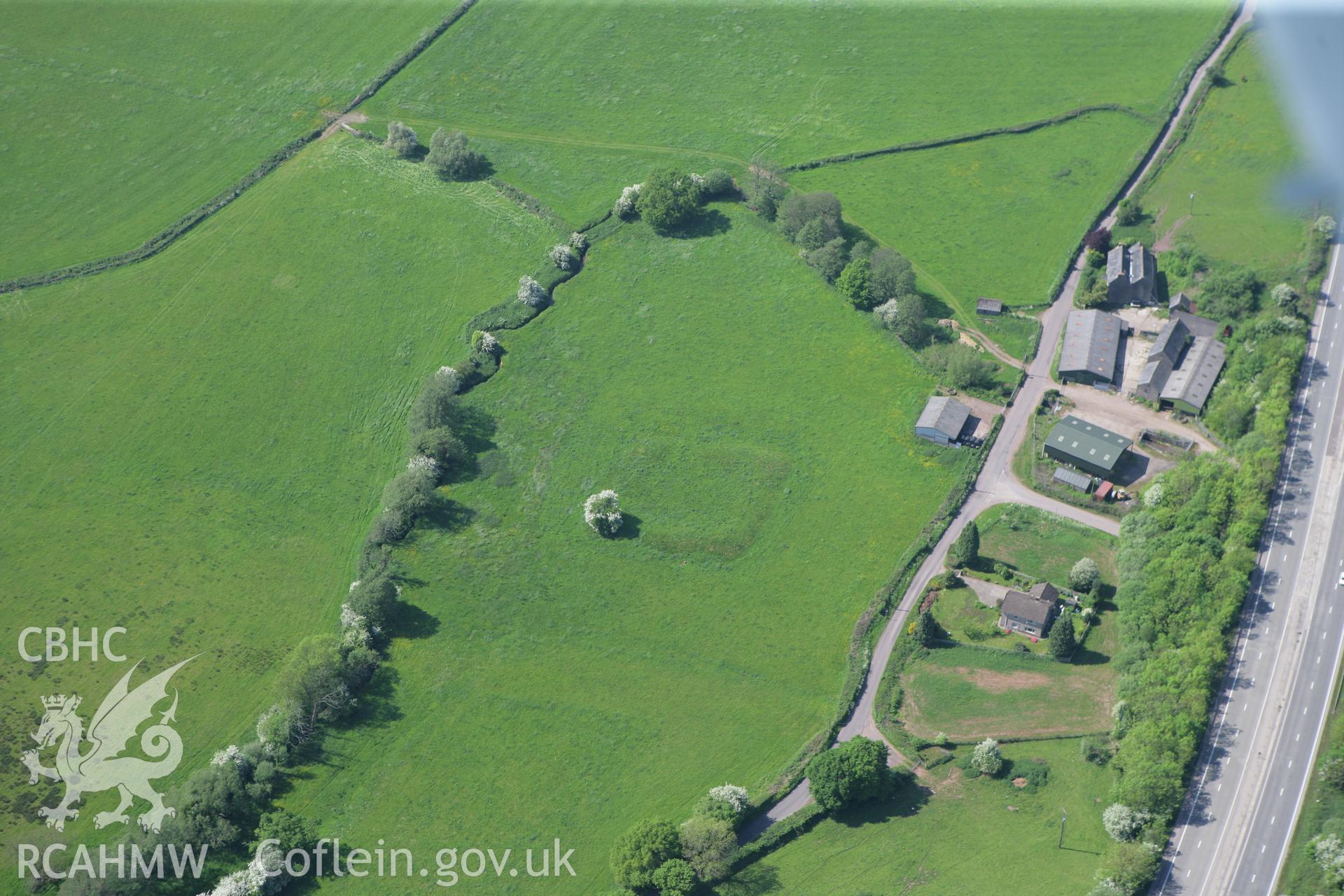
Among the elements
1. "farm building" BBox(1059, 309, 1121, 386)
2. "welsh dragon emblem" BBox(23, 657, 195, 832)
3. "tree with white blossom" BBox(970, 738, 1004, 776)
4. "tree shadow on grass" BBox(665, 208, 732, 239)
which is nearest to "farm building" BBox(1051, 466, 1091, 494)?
"farm building" BBox(1059, 309, 1121, 386)

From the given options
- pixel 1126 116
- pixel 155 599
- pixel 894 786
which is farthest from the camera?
pixel 1126 116

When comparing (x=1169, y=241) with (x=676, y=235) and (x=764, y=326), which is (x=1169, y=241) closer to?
(x=764, y=326)

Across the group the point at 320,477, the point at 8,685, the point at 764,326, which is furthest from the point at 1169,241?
the point at 8,685

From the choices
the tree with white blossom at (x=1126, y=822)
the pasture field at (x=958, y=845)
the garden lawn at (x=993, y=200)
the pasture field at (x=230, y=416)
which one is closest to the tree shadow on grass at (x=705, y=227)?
the garden lawn at (x=993, y=200)

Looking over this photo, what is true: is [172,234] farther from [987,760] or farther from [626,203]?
[987,760]

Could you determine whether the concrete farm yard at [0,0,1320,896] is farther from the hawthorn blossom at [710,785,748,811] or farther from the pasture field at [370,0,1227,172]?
the pasture field at [370,0,1227,172]

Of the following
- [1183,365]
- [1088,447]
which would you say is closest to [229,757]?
[1088,447]

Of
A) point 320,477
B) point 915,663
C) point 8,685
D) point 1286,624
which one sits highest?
point 1286,624
